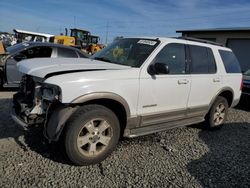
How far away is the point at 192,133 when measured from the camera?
19.4 feet

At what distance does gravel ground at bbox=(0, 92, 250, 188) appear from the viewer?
3543 millimetres

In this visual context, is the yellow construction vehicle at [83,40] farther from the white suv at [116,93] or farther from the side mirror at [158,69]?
the side mirror at [158,69]

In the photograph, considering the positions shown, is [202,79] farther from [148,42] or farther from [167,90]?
[148,42]

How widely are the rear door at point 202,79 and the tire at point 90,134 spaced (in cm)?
186

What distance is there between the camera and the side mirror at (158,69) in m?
4.31

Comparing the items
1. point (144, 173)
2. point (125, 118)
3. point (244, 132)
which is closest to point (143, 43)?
point (125, 118)

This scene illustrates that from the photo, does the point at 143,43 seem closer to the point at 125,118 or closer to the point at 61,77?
the point at 125,118

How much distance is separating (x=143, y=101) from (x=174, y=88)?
0.74 metres

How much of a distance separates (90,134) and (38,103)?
826mm

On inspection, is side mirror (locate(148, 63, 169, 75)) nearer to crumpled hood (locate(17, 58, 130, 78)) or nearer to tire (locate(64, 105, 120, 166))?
crumpled hood (locate(17, 58, 130, 78))

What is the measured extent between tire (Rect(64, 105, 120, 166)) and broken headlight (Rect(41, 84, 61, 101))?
35 cm

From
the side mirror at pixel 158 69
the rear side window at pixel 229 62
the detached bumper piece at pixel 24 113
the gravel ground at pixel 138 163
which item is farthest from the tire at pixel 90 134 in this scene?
the rear side window at pixel 229 62

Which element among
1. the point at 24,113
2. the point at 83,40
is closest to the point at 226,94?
the point at 24,113

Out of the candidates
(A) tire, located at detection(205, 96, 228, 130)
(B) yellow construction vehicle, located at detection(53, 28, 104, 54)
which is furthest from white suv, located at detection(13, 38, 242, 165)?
(B) yellow construction vehicle, located at detection(53, 28, 104, 54)
